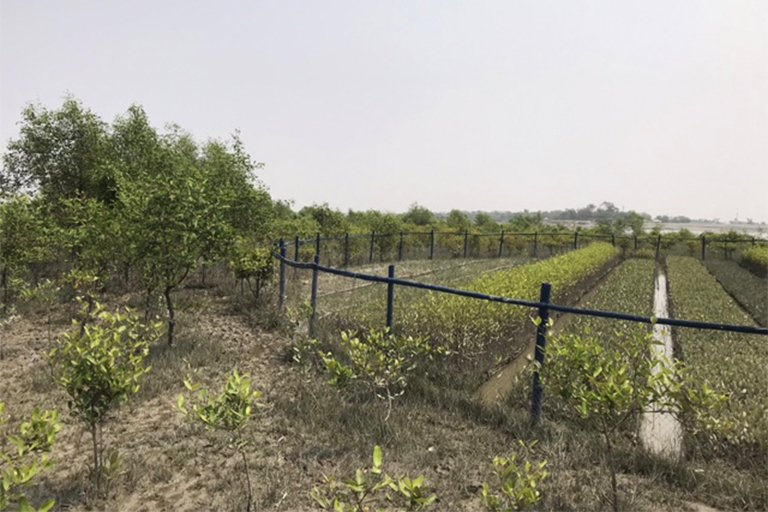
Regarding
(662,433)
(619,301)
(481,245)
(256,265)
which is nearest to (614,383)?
(662,433)

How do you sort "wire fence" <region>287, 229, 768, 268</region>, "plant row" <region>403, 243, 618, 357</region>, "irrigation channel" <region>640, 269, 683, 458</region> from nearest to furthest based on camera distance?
"irrigation channel" <region>640, 269, 683, 458</region> → "plant row" <region>403, 243, 618, 357</region> → "wire fence" <region>287, 229, 768, 268</region>

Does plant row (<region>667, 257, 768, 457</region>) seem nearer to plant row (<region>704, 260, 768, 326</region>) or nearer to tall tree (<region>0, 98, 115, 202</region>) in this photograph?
plant row (<region>704, 260, 768, 326</region>)

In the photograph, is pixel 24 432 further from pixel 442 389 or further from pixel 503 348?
pixel 503 348

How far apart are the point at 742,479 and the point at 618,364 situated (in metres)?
1.67

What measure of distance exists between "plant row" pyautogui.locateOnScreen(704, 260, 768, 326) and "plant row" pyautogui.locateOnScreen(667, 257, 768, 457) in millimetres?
403

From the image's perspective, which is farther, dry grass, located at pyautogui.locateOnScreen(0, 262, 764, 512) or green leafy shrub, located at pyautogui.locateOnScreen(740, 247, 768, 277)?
green leafy shrub, located at pyautogui.locateOnScreen(740, 247, 768, 277)

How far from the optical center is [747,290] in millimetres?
14734

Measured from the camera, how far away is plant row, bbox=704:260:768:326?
11.2 metres

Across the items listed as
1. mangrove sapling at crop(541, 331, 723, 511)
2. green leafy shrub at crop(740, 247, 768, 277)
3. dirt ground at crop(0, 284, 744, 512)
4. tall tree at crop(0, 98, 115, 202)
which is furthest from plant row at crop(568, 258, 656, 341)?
tall tree at crop(0, 98, 115, 202)

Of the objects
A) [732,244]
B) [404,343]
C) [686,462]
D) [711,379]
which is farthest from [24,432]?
[732,244]

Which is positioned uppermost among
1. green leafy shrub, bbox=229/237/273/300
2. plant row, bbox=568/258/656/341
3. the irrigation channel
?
green leafy shrub, bbox=229/237/273/300

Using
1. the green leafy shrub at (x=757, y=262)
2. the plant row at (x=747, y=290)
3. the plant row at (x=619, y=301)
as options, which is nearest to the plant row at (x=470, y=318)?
the plant row at (x=619, y=301)

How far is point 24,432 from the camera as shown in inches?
92.4

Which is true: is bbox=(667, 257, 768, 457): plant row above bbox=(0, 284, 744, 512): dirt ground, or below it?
above
